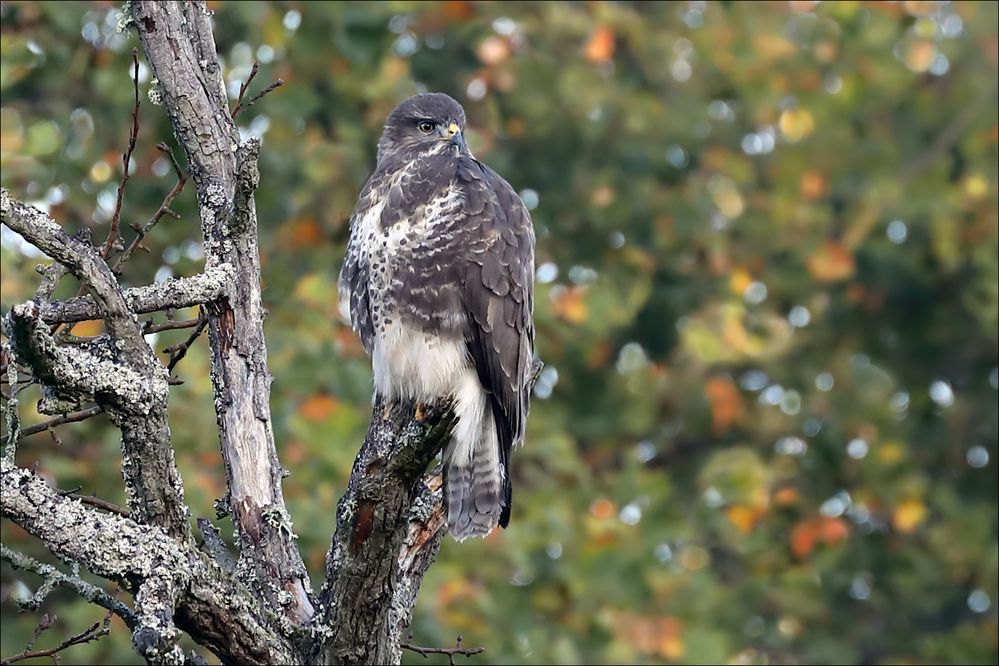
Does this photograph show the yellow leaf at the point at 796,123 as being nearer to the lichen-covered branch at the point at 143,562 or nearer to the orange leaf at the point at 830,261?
the orange leaf at the point at 830,261

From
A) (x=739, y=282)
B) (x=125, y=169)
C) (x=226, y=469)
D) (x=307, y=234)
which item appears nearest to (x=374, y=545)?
(x=226, y=469)

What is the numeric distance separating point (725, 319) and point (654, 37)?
199 cm

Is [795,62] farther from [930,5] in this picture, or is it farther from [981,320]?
[981,320]

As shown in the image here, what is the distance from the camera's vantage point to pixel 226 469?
3.16 meters

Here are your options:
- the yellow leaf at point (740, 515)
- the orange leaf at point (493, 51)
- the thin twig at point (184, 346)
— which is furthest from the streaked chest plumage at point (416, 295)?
the yellow leaf at point (740, 515)

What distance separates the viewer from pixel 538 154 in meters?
8.61

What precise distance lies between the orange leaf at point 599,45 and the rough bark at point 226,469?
5.49m

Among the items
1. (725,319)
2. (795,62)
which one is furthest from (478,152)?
(795,62)

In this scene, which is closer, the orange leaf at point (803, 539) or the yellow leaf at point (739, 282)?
the yellow leaf at point (739, 282)

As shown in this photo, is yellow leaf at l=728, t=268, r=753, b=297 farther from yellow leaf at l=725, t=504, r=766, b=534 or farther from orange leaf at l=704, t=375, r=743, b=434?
yellow leaf at l=725, t=504, r=766, b=534

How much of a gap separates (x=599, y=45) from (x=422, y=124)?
3727 mm

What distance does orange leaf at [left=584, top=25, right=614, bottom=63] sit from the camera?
854 cm

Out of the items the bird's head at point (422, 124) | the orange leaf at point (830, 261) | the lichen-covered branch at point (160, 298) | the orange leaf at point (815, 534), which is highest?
the orange leaf at point (830, 261)

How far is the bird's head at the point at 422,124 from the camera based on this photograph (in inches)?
195
